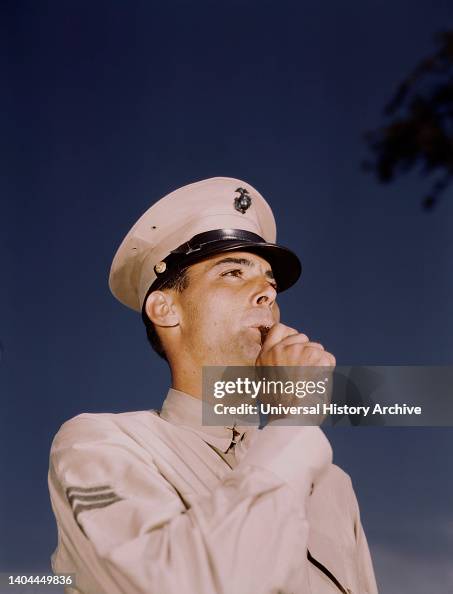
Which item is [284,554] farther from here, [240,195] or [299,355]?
[240,195]

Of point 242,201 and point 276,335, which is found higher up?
point 242,201

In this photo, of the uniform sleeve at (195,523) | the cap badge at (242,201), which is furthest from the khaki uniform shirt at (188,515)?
the cap badge at (242,201)

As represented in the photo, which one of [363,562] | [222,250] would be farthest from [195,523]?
[222,250]

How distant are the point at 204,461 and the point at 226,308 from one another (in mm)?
352

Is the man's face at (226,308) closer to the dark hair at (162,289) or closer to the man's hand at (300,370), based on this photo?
the dark hair at (162,289)

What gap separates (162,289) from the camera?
2.27 metres

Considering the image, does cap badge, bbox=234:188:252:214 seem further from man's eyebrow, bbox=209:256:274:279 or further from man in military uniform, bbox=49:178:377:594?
man's eyebrow, bbox=209:256:274:279

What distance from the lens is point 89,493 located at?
1675 millimetres

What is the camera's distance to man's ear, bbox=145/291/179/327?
7.30 feet

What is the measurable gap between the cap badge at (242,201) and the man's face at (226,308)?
0.63ft

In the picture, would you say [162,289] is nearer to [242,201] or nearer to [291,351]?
[242,201]

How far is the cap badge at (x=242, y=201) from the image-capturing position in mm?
2389

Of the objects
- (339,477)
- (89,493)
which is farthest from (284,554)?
(339,477)

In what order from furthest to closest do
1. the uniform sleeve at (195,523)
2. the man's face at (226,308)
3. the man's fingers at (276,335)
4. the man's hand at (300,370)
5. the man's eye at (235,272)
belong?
the man's eye at (235,272) < the man's face at (226,308) < the man's fingers at (276,335) < the man's hand at (300,370) < the uniform sleeve at (195,523)
